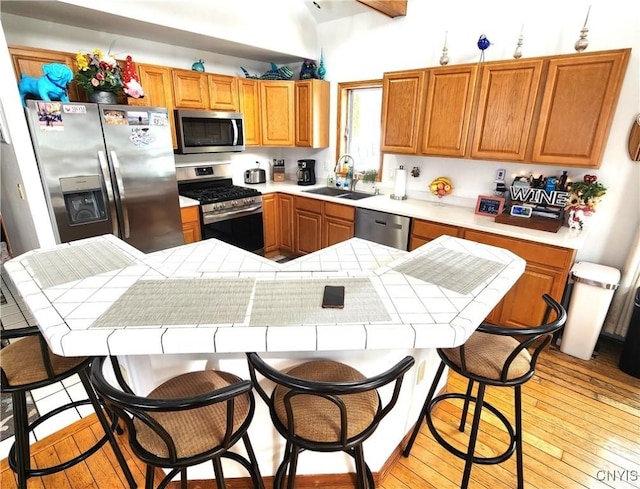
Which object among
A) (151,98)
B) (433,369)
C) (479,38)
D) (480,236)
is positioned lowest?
(433,369)

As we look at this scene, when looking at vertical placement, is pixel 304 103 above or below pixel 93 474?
above

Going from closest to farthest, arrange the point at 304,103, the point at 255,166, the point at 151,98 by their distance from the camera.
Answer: the point at 151,98 → the point at 304,103 → the point at 255,166

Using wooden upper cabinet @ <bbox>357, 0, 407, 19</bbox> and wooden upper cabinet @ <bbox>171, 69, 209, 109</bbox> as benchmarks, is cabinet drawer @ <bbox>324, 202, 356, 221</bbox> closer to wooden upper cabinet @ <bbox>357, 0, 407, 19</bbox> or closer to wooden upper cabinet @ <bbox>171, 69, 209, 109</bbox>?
wooden upper cabinet @ <bbox>171, 69, 209, 109</bbox>

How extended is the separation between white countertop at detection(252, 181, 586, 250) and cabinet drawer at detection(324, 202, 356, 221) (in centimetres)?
6

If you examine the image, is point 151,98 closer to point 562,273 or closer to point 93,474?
Answer: point 93,474

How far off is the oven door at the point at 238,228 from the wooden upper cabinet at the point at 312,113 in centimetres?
110

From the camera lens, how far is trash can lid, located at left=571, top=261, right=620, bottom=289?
7.75 ft

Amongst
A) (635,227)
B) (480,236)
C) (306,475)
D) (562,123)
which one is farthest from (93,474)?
(635,227)

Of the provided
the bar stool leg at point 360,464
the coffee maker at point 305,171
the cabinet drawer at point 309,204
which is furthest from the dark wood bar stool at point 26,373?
the coffee maker at point 305,171

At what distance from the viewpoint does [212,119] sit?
3.57 metres

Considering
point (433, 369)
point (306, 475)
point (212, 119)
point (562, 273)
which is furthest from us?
point (212, 119)

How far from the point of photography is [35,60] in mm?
2477

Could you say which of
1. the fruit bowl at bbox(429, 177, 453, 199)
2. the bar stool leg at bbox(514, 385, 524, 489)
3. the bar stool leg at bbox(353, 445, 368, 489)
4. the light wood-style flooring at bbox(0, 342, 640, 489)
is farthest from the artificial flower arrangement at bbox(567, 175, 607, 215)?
the bar stool leg at bbox(353, 445, 368, 489)

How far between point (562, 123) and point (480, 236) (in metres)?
0.98
